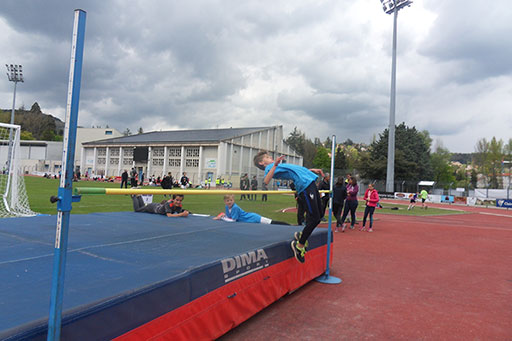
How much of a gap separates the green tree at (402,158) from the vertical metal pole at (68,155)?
1928 inches

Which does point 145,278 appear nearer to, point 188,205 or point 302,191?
point 302,191

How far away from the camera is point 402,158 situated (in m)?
46.9

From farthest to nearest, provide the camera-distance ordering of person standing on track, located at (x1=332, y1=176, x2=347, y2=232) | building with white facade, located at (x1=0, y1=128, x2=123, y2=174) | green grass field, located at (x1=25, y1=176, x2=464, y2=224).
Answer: building with white facade, located at (x1=0, y1=128, x2=123, y2=174) < person standing on track, located at (x1=332, y1=176, x2=347, y2=232) < green grass field, located at (x1=25, y1=176, x2=464, y2=224)

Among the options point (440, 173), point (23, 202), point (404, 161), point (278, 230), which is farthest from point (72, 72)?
point (440, 173)

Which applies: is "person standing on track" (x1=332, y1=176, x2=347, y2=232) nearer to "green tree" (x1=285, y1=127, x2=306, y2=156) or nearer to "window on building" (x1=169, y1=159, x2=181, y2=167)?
"window on building" (x1=169, y1=159, x2=181, y2=167)

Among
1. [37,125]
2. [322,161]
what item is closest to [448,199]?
[322,161]

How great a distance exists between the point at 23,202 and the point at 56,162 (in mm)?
59983

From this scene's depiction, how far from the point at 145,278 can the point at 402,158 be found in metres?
49.8

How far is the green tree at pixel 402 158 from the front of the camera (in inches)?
1850

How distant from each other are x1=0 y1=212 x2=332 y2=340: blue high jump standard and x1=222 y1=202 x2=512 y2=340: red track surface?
0.27 meters

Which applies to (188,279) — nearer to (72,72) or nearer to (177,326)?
(177,326)

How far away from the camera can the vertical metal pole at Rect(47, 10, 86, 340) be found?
1717 mm

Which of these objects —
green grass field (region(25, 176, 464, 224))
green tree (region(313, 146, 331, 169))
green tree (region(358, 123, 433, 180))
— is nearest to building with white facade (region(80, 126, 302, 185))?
green tree (region(358, 123, 433, 180))

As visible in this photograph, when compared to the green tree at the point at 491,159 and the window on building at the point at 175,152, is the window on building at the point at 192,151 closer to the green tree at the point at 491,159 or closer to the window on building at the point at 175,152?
the window on building at the point at 175,152
